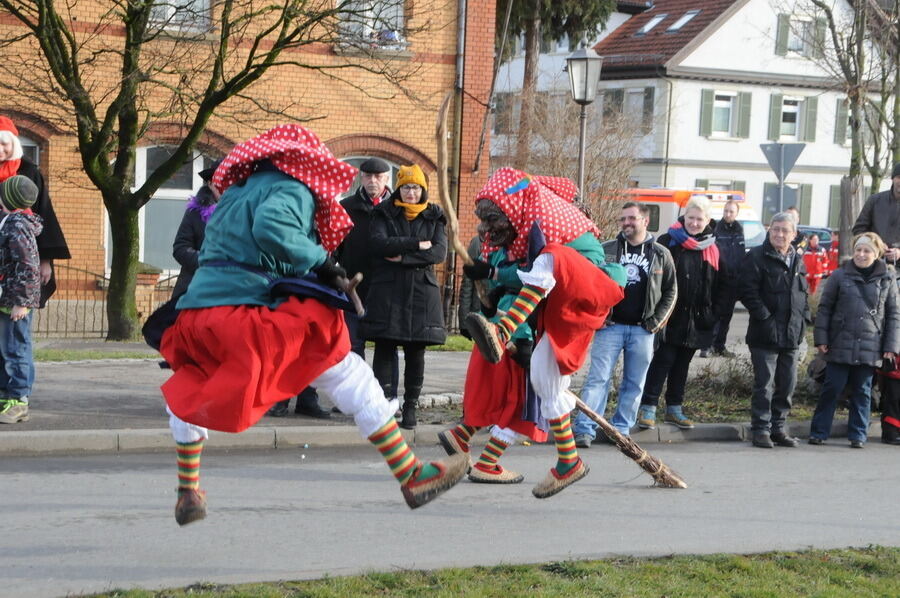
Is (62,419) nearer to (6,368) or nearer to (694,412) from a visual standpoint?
(6,368)

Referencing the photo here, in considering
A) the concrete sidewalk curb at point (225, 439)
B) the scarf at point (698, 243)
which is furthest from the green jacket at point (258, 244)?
the scarf at point (698, 243)

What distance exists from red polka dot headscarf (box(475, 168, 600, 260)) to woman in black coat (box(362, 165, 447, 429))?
2525 millimetres

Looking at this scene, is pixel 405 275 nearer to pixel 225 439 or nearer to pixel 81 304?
pixel 225 439

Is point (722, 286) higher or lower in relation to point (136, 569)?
higher

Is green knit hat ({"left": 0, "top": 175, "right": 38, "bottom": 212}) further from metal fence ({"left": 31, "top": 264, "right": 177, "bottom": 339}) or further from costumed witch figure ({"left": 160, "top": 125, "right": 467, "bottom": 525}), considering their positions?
metal fence ({"left": 31, "top": 264, "right": 177, "bottom": 339})

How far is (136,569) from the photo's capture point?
559 centimetres

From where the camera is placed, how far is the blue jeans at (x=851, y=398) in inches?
410

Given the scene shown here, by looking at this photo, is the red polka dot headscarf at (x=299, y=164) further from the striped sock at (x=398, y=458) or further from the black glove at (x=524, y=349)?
the black glove at (x=524, y=349)

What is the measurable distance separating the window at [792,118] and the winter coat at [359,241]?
Answer: 41153 millimetres

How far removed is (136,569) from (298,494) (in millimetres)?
2011

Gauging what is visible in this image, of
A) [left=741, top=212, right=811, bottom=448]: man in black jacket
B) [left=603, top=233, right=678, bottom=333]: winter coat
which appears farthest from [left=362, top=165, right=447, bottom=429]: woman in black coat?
[left=741, top=212, right=811, bottom=448]: man in black jacket

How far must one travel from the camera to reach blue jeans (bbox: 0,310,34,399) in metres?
8.97

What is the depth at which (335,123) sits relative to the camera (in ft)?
66.7

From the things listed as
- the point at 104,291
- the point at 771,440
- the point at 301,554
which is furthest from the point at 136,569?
the point at 104,291
